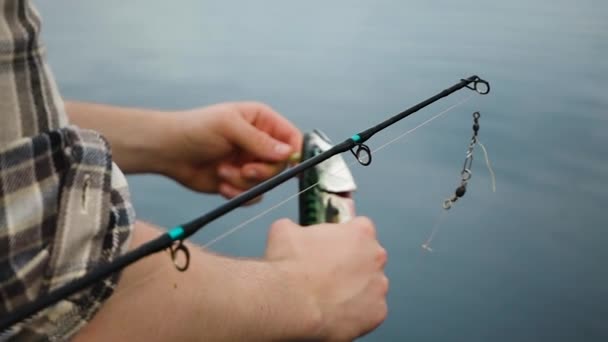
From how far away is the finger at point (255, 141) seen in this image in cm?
142

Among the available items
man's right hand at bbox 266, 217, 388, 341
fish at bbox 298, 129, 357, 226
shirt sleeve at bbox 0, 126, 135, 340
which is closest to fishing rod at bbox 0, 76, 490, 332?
shirt sleeve at bbox 0, 126, 135, 340

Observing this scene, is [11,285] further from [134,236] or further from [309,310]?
[309,310]

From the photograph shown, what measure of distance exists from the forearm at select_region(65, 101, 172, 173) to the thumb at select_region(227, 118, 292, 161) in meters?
0.17

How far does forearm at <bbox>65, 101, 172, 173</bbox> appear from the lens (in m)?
1.31

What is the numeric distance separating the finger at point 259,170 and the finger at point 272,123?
74 millimetres

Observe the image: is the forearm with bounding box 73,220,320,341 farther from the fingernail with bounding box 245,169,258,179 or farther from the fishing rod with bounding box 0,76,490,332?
the fingernail with bounding box 245,169,258,179

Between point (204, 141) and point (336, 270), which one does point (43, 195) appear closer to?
point (336, 270)

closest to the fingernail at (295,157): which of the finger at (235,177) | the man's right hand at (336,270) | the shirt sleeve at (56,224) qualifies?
the finger at (235,177)

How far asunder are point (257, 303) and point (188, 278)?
4.5 inches

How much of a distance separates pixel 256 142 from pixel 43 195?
930 millimetres

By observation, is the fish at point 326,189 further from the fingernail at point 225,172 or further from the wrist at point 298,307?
the wrist at point 298,307

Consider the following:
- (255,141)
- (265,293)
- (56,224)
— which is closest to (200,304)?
(265,293)

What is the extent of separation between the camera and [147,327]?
25.9 inches

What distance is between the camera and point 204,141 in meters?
1.45
